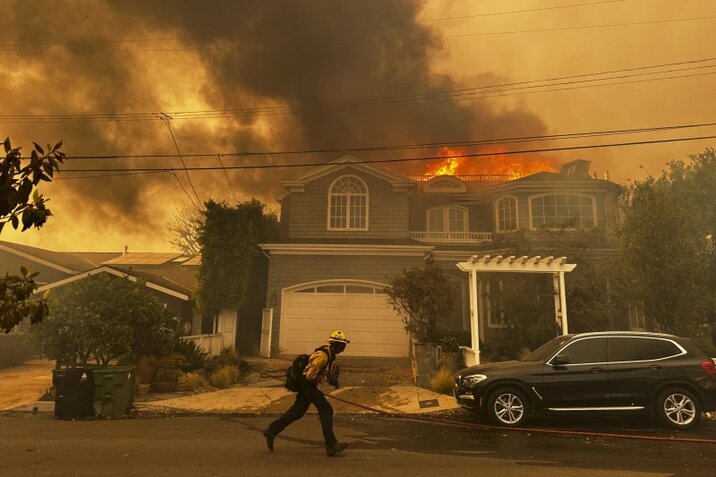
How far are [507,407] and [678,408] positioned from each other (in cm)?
285

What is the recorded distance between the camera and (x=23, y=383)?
12.6m

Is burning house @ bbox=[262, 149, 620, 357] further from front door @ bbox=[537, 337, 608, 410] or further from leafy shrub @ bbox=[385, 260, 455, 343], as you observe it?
front door @ bbox=[537, 337, 608, 410]

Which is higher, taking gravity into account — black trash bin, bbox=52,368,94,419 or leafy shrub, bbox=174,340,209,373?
leafy shrub, bbox=174,340,209,373

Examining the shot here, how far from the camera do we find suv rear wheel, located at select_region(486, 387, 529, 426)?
Answer: 313 inches

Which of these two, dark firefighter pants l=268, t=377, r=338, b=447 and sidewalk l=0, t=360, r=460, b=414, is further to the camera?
sidewalk l=0, t=360, r=460, b=414

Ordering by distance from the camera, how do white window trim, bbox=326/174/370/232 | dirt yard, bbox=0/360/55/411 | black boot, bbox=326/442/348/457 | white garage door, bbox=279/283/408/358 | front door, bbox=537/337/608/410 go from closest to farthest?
1. black boot, bbox=326/442/348/457
2. front door, bbox=537/337/608/410
3. dirt yard, bbox=0/360/55/411
4. white garage door, bbox=279/283/408/358
5. white window trim, bbox=326/174/370/232

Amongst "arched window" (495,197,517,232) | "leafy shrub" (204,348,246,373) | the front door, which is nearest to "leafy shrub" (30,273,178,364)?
"leafy shrub" (204,348,246,373)

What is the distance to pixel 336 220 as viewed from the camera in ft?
62.9

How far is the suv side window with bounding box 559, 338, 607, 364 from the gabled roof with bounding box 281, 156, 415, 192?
1138 cm

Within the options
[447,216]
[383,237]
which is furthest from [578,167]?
[383,237]

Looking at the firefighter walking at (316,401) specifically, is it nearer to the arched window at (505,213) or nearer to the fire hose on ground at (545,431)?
the fire hose on ground at (545,431)

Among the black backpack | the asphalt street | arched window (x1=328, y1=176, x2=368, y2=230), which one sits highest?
arched window (x1=328, y1=176, x2=368, y2=230)

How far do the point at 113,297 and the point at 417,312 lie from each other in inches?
304

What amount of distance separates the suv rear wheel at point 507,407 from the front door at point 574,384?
361 millimetres
